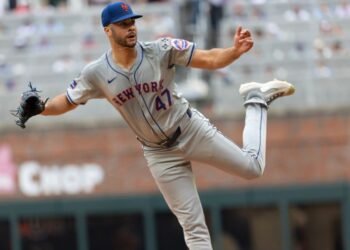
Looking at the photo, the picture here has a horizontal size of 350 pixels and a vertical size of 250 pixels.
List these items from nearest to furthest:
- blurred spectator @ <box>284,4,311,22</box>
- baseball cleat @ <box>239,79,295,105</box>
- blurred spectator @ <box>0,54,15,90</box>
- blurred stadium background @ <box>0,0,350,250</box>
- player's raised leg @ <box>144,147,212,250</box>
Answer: player's raised leg @ <box>144,147,212,250</box>
baseball cleat @ <box>239,79,295,105</box>
blurred stadium background @ <box>0,0,350,250</box>
blurred spectator @ <box>284,4,311,22</box>
blurred spectator @ <box>0,54,15,90</box>

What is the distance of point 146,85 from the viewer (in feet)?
27.7

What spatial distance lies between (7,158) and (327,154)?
391cm

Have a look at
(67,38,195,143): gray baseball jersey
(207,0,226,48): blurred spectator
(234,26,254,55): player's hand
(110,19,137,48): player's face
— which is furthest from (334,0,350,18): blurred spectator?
(110,19,137,48): player's face

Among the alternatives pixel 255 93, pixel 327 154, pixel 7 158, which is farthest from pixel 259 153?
pixel 7 158

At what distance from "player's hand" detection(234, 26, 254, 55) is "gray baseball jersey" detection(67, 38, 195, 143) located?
0.35 meters

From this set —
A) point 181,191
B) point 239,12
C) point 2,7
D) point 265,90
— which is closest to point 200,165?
point 239,12

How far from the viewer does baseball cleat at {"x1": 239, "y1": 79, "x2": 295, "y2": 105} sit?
354 inches

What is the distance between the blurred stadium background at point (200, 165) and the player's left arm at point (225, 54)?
7.04m

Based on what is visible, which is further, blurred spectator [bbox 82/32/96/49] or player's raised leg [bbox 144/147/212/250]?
blurred spectator [bbox 82/32/96/49]

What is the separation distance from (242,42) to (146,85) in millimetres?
713

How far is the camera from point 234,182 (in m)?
15.7

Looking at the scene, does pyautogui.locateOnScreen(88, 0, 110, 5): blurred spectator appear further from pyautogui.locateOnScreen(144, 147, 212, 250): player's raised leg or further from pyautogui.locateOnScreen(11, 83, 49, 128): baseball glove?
pyautogui.locateOnScreen(11, 83, 49, 128): baseball glove

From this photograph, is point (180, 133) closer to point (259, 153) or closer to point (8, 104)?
point (259, 153)

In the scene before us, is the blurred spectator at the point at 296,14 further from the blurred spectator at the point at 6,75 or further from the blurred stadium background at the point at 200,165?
the blurred spectator at the point at 6,75
